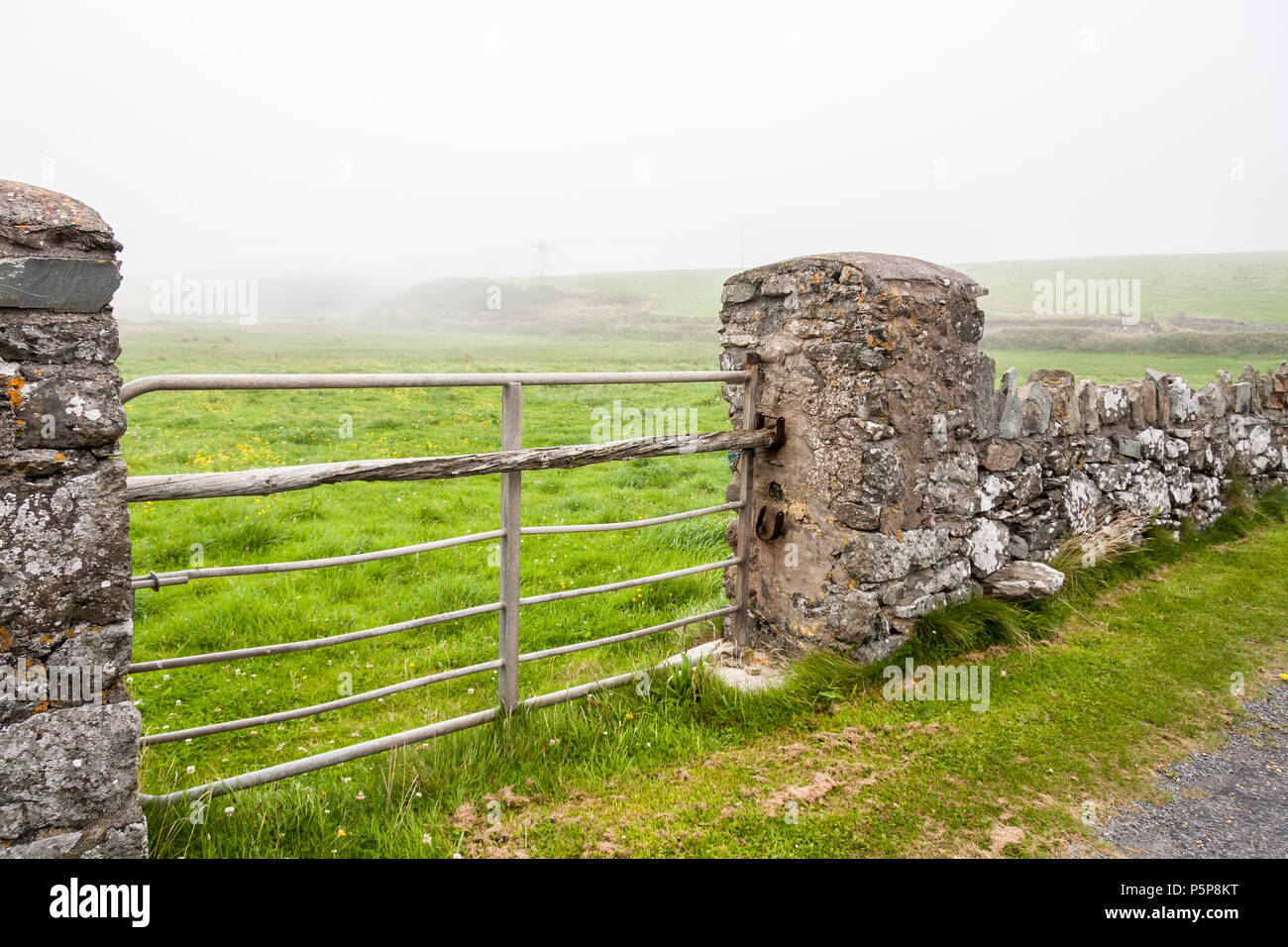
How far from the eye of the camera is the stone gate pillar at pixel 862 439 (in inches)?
165

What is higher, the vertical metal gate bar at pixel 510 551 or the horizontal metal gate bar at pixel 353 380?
the horizontal metal gate bar at pixel 353 380

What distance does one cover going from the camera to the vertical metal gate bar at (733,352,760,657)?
4.64 meters

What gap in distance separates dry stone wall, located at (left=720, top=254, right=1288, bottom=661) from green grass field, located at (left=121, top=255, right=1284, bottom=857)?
70cm

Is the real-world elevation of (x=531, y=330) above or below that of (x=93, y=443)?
above

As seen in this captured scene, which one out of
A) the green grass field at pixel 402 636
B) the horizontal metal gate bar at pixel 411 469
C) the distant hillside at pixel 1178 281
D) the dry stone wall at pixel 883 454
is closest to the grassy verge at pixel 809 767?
the green grass field at pixel 402 636

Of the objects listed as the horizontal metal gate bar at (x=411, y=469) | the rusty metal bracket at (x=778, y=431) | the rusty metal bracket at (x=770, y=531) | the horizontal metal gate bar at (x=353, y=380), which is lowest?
the rusty metal bracket at (x=770, y=531)

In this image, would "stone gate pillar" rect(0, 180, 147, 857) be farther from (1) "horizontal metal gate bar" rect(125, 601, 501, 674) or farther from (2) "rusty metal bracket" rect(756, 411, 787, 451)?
(2) "rusty metal bracket" rect(756, 411, 787, 451)

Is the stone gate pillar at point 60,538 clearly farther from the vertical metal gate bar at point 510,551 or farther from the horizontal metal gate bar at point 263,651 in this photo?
the vertical metal gate bar at point 510,551

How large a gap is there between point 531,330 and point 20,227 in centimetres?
6062

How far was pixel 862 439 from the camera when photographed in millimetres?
4180

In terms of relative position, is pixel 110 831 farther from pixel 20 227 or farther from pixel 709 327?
pixel 709 327

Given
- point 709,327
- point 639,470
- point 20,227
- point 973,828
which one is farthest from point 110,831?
point 709,327

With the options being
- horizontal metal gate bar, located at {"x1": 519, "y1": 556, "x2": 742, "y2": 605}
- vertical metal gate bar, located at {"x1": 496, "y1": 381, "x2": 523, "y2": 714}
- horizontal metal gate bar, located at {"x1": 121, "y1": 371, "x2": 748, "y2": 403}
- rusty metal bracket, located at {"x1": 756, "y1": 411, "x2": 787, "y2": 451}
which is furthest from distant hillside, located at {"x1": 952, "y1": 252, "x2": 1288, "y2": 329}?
vertical metal gate bar, located at {"x1": 496, "y1": 381, "x2": 523, "y2": 714}

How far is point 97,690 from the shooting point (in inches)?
90.2
